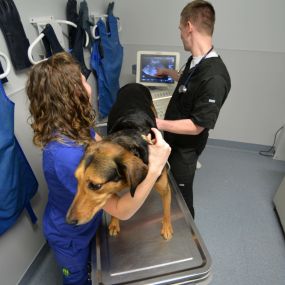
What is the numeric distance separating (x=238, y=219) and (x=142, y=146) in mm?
1644

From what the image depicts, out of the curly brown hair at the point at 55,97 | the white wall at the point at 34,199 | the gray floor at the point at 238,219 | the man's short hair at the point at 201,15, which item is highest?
the man's short hair at the point at 201,15

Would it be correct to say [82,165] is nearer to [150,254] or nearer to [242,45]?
[150,254]

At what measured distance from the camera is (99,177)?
869 mm

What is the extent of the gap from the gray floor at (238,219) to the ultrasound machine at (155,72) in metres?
1.08

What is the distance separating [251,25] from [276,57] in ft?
1.52

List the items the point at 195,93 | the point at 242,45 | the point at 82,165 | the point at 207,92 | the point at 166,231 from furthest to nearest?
the point at 242,45, the point at 195,93, the point at 207,92, the point at 166,231, the point at 82,165

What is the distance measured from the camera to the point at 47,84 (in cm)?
90

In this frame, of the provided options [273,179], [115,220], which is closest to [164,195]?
[115,220]

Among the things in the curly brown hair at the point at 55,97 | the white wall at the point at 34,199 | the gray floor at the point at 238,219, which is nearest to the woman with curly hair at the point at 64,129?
the curly brown hair at the point at 55,97

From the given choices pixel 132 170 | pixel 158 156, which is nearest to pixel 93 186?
pixel 132 170

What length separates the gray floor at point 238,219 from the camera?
70.2 inches

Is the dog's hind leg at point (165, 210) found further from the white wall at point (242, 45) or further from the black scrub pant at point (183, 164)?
the white wall at point (242, 45)

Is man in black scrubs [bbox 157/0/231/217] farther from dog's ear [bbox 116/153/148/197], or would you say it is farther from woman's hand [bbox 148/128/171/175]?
dog's ear [bbox 116/153/148/197]

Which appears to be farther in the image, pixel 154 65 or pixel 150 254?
pixel 154 65
